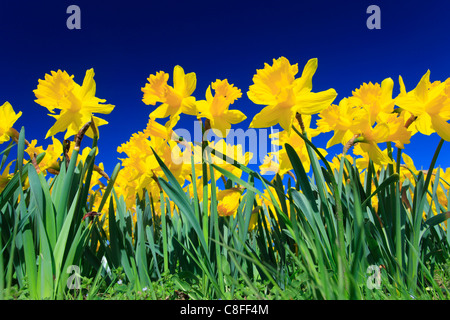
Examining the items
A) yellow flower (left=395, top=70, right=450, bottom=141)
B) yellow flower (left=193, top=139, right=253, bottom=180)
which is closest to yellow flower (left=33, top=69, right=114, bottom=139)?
yellow flower (left=193, top=139, right=253, bottom=180)

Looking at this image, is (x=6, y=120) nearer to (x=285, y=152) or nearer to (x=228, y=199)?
(x=228, y=199)

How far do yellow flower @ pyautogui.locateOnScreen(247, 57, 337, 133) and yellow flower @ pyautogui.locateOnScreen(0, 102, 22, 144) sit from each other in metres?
1.34

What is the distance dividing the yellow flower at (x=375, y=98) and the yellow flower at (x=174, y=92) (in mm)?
826

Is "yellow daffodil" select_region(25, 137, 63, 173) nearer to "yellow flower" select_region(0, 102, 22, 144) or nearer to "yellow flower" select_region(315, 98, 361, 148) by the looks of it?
"yellow flower" select_region(0, 102, 22, 144)

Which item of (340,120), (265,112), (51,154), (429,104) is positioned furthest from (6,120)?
(429,104)

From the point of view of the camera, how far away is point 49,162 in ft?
5.69

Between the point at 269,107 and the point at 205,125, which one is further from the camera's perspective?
the point at 205,125

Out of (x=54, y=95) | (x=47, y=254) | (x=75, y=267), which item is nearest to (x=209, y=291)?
(x=75, y=267)

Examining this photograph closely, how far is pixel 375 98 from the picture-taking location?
147cm

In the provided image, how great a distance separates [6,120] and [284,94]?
1519 mm

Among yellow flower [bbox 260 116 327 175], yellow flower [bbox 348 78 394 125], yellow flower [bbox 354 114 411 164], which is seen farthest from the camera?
yellow flower [bbox 260 116 327 175]

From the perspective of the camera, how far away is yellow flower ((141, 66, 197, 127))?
4.77 ft

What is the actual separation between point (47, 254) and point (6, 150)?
0.81 metres

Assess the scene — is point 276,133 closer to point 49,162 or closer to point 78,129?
point 78,129
